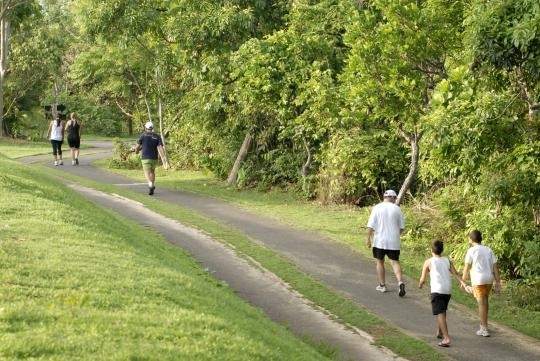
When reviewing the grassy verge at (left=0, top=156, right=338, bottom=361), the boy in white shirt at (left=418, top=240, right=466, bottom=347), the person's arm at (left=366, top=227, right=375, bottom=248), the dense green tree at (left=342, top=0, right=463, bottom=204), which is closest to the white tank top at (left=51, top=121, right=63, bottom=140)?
the dense green tree at (left=342, top=0, right=463, bottom=204)

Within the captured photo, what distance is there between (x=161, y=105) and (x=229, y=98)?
741 centimetres

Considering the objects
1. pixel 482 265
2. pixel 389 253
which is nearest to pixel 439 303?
pixel 482 265

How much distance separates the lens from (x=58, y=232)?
10.3 metres

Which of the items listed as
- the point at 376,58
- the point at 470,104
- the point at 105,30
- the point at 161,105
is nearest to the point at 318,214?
the point at 376,58

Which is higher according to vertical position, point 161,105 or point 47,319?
point 161,105

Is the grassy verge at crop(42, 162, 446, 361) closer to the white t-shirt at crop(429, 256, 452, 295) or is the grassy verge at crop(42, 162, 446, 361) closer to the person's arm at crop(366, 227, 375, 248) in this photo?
the white t-shirt at crop(429, 256, 452, 295)

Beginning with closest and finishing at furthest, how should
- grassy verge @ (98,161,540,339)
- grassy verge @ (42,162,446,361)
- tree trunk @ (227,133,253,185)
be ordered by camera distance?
grassy verge @ (42,162,446,361) → grassy verge @ (98,161,540,339) → tree trunk @ (227,133,253,185)

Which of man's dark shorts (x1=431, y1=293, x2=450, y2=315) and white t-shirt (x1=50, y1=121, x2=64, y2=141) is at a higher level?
white t-shirt (x1=50, y1=121, x2=64, y2=141)

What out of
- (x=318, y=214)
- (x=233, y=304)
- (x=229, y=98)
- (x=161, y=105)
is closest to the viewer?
(x=233, y=304)

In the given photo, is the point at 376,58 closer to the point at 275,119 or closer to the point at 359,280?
the point at 359,280

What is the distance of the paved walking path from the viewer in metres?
9.61

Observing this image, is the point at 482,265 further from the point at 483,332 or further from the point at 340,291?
the point at 340,291

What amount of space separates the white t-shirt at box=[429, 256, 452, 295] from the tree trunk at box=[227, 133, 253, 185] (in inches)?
595

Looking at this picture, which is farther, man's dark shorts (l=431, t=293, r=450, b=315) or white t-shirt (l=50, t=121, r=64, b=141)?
white t-shirt (l=50, t=121, r=64, b=141)
